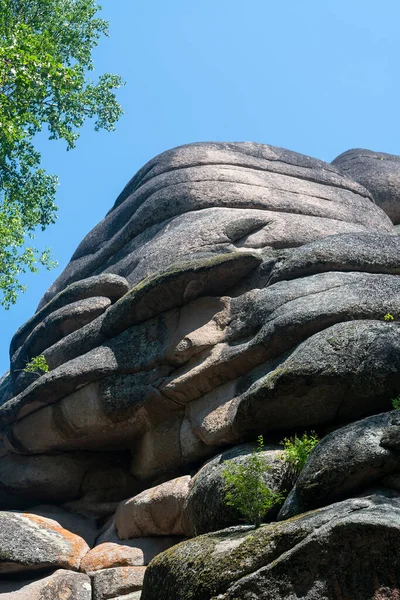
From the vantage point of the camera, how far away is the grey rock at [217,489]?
1273 centimetres

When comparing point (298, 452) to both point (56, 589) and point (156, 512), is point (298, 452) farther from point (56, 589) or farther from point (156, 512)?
point (56, 589)

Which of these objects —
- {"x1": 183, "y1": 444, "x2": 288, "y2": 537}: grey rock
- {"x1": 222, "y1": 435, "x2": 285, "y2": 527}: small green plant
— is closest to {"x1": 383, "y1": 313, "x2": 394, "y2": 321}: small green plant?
{"x1": 183, "y1": 444, "x2": 288, "y2": 537}: grey rock

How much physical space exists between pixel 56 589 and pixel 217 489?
4.08 metres

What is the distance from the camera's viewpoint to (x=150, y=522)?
1623 cm

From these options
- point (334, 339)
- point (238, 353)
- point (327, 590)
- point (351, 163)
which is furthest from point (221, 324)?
point (351, 163)

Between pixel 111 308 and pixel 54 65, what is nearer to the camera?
pixel 111 308

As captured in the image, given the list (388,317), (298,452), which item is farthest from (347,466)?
(388,317)

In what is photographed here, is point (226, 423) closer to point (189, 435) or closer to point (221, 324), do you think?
point (189, 435)

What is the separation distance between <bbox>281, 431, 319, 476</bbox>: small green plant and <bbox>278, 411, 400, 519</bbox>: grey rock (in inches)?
54.5

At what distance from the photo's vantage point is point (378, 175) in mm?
29547

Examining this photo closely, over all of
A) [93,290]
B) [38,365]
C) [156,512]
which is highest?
[93,290]

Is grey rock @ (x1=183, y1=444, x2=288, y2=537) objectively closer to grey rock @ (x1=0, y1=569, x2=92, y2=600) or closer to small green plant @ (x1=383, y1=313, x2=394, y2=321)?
grey rock @ (x1=0, y1=569, x2=92, y2=600)

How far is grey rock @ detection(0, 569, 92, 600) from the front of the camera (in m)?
14.8

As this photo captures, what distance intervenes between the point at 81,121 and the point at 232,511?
69.4ft
